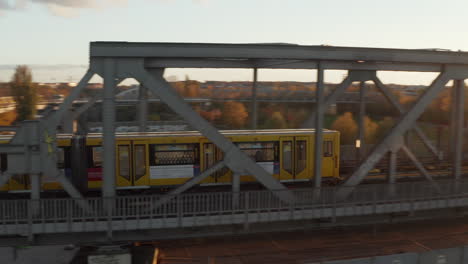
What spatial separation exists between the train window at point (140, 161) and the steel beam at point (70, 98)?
3749 millimetres

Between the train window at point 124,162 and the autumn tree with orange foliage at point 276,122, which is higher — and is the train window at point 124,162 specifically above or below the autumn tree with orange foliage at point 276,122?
below

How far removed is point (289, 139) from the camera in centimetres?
1469

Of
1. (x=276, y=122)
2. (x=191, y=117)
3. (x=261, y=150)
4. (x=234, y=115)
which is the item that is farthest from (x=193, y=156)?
(x=234, y=115)

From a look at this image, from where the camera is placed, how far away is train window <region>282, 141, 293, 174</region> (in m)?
14.7

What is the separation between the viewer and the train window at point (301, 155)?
14.8m

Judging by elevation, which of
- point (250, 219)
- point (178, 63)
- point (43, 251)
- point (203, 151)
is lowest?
point (43, 251)

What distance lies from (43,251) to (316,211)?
35.4 ft

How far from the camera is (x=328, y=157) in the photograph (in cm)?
1531

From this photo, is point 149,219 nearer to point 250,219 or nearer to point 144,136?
point 250,219

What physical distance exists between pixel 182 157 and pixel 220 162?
343cm

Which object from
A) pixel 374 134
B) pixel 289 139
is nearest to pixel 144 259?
pixel 289 139

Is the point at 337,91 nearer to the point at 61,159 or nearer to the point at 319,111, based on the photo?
the point at 319,111

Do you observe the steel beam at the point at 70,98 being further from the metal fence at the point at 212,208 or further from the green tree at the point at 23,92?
the green tree at the point at 23,92

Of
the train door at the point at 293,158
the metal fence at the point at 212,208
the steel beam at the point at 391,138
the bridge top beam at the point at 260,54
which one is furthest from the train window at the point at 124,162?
the steel beam at the point at 391,138
